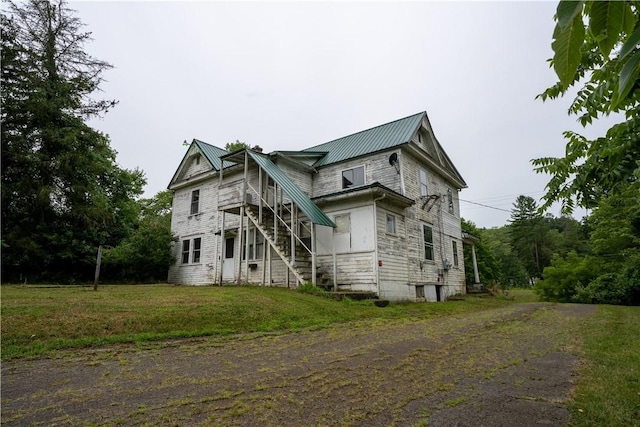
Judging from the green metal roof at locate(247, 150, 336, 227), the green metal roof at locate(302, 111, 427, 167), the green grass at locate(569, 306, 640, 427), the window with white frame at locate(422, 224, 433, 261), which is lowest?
the green grass at locate(569, 306, 640, 427)

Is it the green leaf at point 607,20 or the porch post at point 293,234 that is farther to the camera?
the porch post at point 293,234

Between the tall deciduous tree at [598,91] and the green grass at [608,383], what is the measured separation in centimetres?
178

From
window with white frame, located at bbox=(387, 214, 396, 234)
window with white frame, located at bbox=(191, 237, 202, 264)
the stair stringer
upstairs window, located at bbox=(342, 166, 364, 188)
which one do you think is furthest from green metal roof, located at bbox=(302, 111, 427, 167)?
window with white frame, located at bbox=(191, 237, 202, 264)

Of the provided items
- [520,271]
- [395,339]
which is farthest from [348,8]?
[520,271]

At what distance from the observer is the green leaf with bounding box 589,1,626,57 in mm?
844

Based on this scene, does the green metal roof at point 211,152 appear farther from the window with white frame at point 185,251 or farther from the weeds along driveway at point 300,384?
the weeds along driveway at point 300,384

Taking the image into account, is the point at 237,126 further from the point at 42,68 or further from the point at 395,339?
the point at 395,339

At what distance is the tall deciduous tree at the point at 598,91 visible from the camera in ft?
2.77

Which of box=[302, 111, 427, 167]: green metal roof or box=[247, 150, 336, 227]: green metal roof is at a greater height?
box=[302, 111, 427, 167]: green metal roof

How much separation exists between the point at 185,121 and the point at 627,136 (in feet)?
118

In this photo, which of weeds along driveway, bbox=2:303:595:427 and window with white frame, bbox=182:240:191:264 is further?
window with white frame, bbox=182:240:191:264

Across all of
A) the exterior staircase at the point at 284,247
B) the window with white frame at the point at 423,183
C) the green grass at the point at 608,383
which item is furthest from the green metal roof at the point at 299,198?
the green grass at the point at 608,383

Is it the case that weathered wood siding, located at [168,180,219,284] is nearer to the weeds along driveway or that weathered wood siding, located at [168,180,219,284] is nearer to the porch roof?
the porch roof

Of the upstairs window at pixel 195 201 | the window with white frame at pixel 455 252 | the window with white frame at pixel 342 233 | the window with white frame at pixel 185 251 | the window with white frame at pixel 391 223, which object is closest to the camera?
the window with white frame at pixel 342 233
